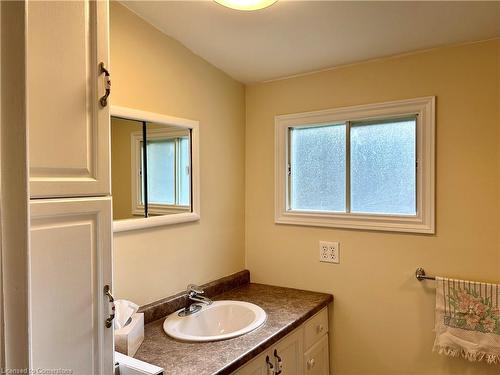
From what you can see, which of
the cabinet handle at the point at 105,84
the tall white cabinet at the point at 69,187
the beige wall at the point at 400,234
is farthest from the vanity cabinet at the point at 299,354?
the cabinet handle at the point at 105,84

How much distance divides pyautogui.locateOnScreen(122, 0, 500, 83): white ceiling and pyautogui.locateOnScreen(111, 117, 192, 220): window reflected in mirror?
1.62ft

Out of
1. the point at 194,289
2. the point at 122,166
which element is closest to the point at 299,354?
the point at 194,289

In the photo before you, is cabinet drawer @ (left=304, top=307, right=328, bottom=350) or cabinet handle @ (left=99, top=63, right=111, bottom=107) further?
cabinet drawer @ (left=304, top=307, right=328, bottom=350)

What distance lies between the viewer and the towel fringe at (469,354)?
1597 millimetres

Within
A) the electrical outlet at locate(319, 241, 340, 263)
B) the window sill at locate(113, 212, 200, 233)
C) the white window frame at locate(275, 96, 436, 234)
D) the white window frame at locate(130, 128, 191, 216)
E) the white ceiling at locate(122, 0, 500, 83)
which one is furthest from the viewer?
the electrical outlet at locate(319, 241, 340, 263)

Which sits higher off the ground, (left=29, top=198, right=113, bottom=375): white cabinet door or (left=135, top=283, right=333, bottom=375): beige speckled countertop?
(left=29, top=198, right=113, bottom=375): white cabinet door

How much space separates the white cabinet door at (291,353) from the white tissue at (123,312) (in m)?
0.64

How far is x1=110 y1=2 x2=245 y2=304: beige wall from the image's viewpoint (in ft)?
5.26

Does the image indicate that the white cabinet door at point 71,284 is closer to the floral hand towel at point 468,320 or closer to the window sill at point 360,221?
the window sill at point 360,221

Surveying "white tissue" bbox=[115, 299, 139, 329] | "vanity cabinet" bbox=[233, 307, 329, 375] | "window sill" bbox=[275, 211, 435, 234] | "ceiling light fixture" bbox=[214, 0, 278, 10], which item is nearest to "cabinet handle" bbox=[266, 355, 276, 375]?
"vanity cabinet" bbox=[233, 307, 329, 375]

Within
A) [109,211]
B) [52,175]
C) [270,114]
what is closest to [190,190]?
[270,114]

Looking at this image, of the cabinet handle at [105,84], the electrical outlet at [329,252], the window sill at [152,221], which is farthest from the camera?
the electrical outlet at [329,252]

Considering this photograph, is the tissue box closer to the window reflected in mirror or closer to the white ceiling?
the window reflected in mirror

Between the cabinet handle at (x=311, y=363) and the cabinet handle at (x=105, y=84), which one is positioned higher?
the cabinet handle at (x=105, y=84)
